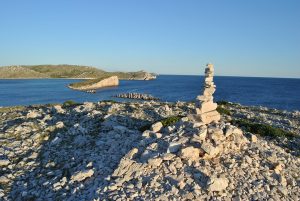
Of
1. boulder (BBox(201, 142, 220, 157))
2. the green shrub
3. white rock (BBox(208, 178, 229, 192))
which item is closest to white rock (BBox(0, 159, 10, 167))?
boulder (BBox(201, 142, 220, 157))

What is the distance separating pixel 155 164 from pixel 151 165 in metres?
0.24

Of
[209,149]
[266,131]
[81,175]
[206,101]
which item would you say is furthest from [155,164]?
[266,131]

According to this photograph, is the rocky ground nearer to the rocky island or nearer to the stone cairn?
the rocky island

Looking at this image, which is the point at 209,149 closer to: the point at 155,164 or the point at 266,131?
the point at 155,164

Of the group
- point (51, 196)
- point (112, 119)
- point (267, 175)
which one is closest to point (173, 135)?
point (267, 175)

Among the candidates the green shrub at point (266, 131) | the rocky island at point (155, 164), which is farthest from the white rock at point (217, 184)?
the green shrub at point (266, 131)

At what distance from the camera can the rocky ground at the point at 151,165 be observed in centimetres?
1498

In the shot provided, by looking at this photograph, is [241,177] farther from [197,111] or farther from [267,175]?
→ [197,111]

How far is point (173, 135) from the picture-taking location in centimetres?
1841

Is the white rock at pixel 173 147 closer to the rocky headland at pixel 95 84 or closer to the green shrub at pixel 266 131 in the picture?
the green shrub at pixel 266 131

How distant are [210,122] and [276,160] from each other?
14.0 ft

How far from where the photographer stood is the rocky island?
49.3ft

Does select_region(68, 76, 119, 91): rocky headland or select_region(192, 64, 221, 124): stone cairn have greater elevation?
select_region(192, 64, 221, 124): stone cairn

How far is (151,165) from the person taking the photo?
16.4 metres
